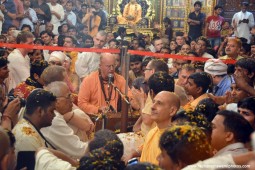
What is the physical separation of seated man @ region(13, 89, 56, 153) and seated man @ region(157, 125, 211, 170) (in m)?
1.38

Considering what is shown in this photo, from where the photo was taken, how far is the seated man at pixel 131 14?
17909 mm

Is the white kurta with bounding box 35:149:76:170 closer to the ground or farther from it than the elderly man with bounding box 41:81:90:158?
farther from it

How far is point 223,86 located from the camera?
7281mm

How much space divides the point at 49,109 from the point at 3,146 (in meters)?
1.17

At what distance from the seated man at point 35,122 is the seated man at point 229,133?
140cm

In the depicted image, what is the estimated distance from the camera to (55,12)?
14.6 metres

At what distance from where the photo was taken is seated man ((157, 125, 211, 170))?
3.46 m

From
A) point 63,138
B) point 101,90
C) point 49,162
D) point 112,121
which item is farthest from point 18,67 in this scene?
point 49,162

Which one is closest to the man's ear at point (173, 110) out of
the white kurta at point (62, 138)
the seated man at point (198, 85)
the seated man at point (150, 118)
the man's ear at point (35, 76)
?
the seated man at point (150, 118)

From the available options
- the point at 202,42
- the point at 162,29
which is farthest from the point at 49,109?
the point at 162,29

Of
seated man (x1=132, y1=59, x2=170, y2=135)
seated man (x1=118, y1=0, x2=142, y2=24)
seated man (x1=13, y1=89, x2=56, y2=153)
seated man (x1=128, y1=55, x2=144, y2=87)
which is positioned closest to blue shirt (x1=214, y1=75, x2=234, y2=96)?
seated man (x1=132, y1=59, x2=170, y2=135)

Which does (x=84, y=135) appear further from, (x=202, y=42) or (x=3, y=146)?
(x=202, y=42)

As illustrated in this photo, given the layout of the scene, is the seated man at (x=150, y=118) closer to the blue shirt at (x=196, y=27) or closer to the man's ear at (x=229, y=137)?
the man's ear at (x=229, y=137)

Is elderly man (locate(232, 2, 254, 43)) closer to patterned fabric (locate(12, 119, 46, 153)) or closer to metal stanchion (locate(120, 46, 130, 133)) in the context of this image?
metal stanchion (locate(120, 46, 130, 133))
